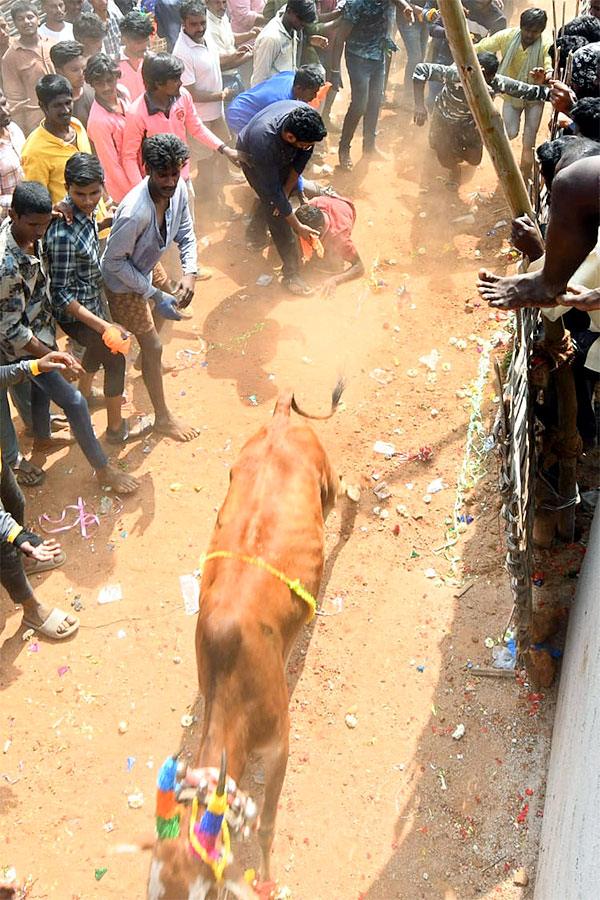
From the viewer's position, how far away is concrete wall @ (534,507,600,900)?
276 cm

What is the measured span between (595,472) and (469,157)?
193 inches

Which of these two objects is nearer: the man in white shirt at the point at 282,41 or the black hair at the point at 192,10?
the black hair at the point at 192,10

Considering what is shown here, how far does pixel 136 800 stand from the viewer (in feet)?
14.2

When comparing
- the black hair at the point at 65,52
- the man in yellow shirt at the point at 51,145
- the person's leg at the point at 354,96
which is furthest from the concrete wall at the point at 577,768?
the person's leg at the point at 354,96

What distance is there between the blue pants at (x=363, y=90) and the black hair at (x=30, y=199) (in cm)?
599

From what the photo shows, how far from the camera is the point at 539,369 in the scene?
14.4 ft

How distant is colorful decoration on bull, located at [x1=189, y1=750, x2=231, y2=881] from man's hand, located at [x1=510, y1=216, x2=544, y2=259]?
9.40 ft

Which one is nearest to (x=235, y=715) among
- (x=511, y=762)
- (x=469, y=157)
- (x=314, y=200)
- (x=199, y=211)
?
(x=511, y=762)

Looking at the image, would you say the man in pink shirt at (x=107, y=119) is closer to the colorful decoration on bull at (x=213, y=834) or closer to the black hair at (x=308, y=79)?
the black hair at (x=308, y=79)

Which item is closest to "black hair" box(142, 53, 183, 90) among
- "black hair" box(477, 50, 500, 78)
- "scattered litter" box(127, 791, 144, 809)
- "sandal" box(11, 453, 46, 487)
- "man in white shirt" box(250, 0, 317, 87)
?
"man in white shirt" box(250, 0, 317, 87)

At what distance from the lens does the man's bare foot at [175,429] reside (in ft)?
21.2

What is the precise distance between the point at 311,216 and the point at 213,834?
6.08 metres

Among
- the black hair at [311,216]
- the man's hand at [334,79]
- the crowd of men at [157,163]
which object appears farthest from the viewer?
the man's hand at [334,79]

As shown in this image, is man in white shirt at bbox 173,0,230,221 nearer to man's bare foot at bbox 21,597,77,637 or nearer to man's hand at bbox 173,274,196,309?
man's hand at bbox 173,274,196,309
